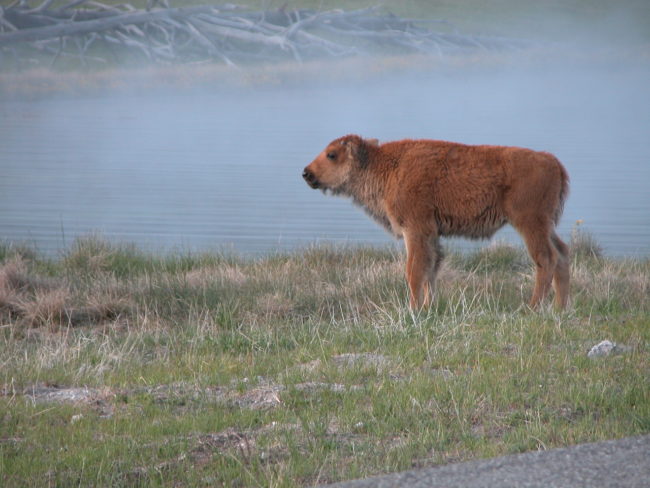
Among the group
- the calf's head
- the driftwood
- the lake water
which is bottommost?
the lake water

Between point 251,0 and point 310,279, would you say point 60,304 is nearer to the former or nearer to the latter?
point 310,279

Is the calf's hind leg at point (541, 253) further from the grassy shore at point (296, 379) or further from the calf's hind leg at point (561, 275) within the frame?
the grassy shore at point (296, 379)

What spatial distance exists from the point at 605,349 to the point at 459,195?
2623 millimetres

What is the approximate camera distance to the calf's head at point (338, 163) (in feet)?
33.3

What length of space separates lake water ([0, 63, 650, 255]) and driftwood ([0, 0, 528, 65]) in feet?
11.1

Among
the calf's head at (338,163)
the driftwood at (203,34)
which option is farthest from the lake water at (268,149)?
the calf's head at (338,163)

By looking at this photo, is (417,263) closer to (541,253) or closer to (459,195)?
(459,195)

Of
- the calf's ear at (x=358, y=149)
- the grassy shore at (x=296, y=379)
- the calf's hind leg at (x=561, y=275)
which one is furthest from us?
the calf's ear at (x=358, y=149)

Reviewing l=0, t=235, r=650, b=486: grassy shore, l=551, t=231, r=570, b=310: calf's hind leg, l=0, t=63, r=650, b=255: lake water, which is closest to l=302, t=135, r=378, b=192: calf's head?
l=0, t=235, r=650, b=486: grassy shore

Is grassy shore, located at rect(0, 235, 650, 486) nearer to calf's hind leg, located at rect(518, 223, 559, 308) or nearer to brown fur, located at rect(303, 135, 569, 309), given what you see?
calf's hind leg, located at rect(518, 223, 559, 308)

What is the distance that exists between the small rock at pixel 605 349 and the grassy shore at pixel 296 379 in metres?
0.10

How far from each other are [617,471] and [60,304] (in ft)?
22.4

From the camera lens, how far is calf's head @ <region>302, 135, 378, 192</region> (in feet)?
33.3

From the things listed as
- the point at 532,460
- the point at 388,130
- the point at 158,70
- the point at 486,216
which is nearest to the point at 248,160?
the point at 158,70
